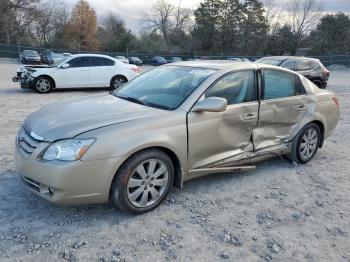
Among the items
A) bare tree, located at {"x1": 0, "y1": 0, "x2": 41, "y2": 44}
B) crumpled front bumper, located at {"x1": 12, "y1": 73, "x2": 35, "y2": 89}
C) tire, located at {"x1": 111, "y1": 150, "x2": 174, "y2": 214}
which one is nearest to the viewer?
tire, located at {"x1": 111, "y1": 150, "x2": 174, "y2": 214}

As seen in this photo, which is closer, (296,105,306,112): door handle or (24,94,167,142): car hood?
(24,94,167,142): car hood

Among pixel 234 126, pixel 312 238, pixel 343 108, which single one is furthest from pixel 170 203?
pixel 343 108

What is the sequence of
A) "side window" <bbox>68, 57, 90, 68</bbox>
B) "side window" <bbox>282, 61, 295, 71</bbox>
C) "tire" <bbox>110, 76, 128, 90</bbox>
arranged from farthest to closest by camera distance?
"tire" <bbox>110, 76, 128, 90</bbox> < "side window" <bbox>282, 61, 295, 71</bbox> < "side window" <bbox>68, 57, 90, 68</bbox>

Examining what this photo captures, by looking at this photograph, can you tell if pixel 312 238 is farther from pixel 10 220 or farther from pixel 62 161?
pixel 10 220

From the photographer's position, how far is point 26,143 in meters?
3.38

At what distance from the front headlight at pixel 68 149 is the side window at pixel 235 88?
1.52 metres

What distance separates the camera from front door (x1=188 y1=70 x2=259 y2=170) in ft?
12.4

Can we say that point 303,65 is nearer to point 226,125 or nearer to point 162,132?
point 226,125

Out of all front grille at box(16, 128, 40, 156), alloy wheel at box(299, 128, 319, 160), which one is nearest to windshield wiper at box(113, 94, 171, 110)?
front grille at box(16, 128, 40, 156)

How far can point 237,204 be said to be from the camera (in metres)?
3.88

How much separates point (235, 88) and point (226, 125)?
52 centimetres

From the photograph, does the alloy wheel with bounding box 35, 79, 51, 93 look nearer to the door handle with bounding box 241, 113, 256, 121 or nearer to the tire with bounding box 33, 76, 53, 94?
the tire with bounding box 33, 76, 53, 94

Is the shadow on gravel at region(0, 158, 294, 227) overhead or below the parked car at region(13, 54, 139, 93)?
below

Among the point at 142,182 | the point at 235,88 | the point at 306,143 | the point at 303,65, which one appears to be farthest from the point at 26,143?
the point at 303,65
